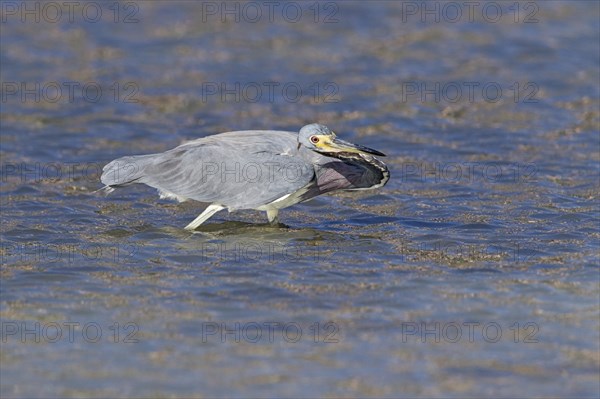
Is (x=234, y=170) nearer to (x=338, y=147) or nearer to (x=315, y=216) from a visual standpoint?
(x=338, y=147)

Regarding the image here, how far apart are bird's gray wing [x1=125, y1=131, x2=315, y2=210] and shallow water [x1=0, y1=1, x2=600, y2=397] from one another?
1.55 ft

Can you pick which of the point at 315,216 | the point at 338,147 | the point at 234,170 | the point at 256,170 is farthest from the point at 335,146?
the point at 315,216

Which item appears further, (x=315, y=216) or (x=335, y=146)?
(x=315, y=216)

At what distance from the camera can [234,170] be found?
1118 cm

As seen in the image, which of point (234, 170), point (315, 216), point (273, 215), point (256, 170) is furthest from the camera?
point (315, 216)

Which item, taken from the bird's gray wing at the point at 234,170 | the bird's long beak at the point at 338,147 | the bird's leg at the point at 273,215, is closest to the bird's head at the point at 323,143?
the bird's long beak at the point at 338,147

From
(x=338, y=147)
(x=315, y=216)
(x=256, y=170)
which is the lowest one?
(x=315, y=216)

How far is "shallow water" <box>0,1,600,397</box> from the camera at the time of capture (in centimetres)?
822

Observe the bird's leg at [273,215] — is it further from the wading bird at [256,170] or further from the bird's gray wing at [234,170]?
the bird's gray wing at [234,170]

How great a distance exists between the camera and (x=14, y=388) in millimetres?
7695

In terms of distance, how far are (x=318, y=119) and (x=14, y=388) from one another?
8907 mm

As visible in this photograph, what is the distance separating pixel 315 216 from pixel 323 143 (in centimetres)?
141

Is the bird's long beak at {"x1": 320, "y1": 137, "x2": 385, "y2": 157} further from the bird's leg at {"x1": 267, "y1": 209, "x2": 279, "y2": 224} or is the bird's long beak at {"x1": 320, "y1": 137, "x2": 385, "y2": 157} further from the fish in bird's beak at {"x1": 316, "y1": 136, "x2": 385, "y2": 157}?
the bird's leg at {"x1": 267, "y1": 209, "x2": 279, "y2": 224}

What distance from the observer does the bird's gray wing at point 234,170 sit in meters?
11.0
